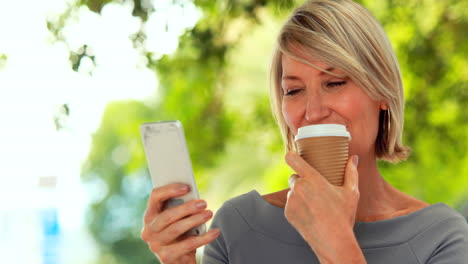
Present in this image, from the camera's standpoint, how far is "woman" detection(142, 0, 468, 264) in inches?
59.9

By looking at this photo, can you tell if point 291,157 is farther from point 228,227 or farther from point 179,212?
point 228,227

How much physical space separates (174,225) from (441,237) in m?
0.68

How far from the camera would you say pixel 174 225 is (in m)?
1.51

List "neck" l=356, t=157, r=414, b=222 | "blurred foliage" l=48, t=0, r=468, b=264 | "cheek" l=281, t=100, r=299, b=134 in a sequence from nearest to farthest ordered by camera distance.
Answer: "cheek" l=281, t=100, r=299, b=134 → "neck" l=356, t=157, r=414, b=222 → "blurred foliage" l=48, t=0, r=468, b=264

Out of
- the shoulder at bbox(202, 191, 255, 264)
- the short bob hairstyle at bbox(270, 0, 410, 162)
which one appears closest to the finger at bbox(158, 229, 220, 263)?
the shoulder at bbox(202, 191, 255, 264)

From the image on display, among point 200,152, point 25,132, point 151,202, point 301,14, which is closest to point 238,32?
point 200,152

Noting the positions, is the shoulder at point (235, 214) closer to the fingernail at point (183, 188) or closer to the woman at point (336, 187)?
the woman at point (336, 187)

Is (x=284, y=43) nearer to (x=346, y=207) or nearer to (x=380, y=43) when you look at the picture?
(x=380, y=43)

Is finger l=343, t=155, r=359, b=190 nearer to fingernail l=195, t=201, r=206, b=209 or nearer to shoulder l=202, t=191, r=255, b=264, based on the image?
fingernail l=195, t=201, r=206, b=209

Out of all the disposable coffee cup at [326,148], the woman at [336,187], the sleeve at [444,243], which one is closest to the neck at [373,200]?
the woman at [336,187]

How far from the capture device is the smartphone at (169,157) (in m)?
1.51

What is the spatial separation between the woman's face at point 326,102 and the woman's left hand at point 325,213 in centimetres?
24

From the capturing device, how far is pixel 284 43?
167 centimetres

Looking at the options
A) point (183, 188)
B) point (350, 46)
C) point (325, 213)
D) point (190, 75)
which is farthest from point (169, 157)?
point (190, 75)
